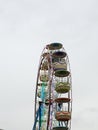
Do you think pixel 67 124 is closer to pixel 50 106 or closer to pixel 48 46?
pixel 50 106

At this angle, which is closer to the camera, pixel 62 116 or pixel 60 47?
pixel 62 116

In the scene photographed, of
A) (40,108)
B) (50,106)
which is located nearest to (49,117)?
(50,106)

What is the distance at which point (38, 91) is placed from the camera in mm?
53531

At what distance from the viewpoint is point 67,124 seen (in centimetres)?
4897

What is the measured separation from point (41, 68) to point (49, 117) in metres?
10.5

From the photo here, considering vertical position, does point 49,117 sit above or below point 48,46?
below
